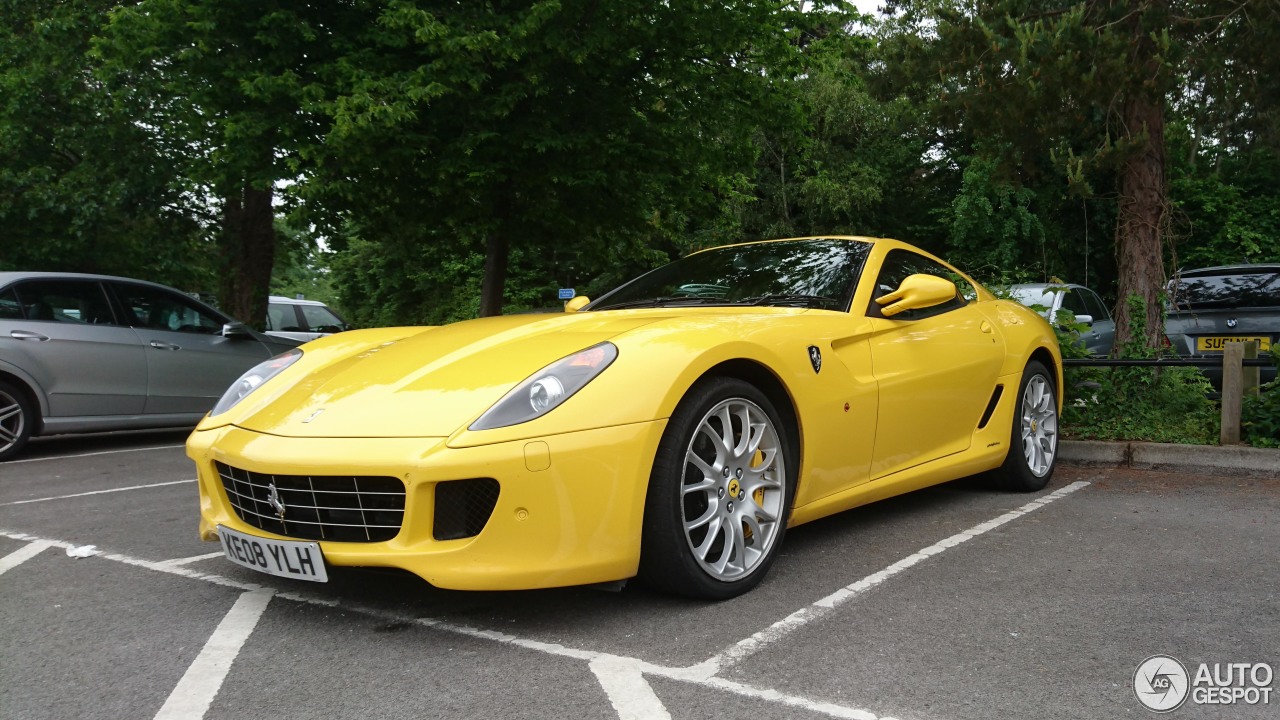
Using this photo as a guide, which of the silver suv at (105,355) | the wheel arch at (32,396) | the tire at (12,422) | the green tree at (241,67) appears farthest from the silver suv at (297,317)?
the tire at (12,422)

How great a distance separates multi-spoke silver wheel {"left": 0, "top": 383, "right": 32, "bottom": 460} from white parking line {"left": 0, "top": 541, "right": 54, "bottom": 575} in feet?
12.4

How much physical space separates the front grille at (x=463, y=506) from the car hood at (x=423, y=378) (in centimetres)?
17

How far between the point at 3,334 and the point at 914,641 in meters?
7.39

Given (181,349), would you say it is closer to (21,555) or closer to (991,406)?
(21,555)

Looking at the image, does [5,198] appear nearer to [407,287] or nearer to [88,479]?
[88,479]

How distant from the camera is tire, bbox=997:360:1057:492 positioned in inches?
206

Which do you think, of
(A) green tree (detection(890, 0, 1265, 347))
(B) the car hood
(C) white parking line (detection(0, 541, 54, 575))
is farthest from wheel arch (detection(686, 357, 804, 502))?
(A) green tree (detection(890, 0, 1265, 347))

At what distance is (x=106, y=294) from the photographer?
831cm

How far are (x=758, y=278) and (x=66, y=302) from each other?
628 cm

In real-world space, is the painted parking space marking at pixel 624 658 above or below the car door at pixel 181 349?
below

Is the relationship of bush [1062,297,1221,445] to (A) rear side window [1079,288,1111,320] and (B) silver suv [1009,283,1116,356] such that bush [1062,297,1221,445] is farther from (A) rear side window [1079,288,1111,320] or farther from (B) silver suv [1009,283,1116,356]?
(A) rear side window [1079,288,1111,320]

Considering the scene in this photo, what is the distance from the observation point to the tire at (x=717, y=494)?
315cm

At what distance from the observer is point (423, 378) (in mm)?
3373

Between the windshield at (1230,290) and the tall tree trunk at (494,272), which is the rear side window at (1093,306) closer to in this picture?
the windshield at (1230,290)
